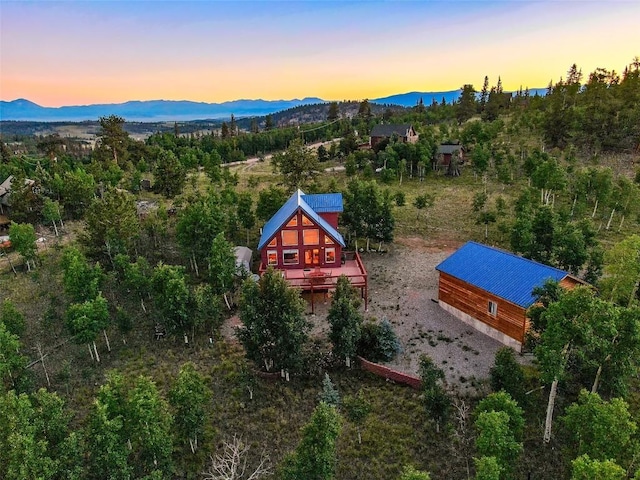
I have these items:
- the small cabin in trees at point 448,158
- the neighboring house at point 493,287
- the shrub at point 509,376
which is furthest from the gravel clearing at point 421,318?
the small cabin in trees at point 448,158

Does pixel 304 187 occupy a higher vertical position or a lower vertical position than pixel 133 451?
higher

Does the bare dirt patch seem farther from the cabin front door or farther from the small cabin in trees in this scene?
the small cabin in trees

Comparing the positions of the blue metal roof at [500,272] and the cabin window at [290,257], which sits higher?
the blue metal roof at [500,272]

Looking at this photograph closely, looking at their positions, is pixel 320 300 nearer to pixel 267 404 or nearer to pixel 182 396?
pixel 267 404

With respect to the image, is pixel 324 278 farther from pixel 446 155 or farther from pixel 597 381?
pixel 446 155

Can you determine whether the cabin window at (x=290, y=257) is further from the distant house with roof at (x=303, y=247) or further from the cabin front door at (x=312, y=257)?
the cabin front door at (x=312, y=257)

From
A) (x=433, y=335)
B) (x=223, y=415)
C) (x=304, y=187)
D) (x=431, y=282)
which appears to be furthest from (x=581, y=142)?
(x=223, y=415)

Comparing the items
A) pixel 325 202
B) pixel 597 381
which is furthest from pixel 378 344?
pixel 325 202
